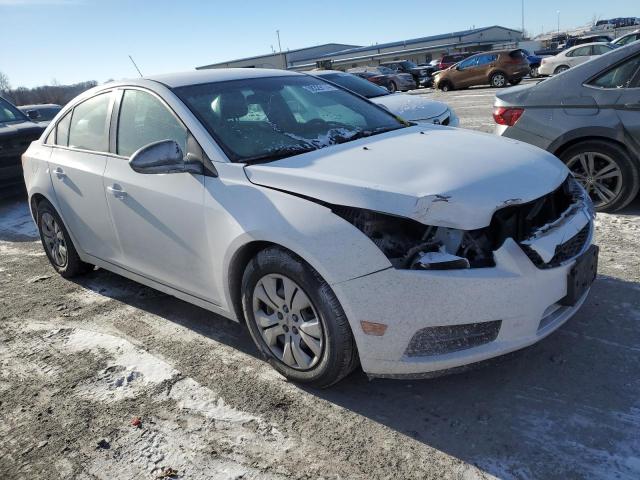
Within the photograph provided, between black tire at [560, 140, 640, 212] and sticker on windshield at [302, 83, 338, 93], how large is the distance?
236cm

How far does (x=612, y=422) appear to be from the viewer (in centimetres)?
254

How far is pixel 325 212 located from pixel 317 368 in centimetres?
81

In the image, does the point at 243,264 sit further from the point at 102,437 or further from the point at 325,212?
the point at 102,437

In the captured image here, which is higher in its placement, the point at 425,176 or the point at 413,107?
the point at 425,176

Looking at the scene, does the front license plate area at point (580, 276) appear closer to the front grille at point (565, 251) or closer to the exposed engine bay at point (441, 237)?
the front grille at point (565, 251)

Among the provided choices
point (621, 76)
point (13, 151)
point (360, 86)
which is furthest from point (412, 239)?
point (13, 151)

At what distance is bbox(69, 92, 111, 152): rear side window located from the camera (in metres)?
4.05

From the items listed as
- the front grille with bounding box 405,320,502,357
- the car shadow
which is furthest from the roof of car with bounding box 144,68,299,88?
the front grille with bounding box 405,320,502,357

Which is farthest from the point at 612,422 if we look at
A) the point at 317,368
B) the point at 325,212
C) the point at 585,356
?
the point at 325,212

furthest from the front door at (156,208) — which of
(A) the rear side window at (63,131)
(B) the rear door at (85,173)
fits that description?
(A) the rear side window at (63,131)

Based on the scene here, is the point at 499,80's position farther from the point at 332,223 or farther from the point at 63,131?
the point at 332,223

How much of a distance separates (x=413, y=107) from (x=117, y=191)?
498cm

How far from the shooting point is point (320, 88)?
426 centimetres

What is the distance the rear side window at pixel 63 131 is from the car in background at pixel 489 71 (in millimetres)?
22420
